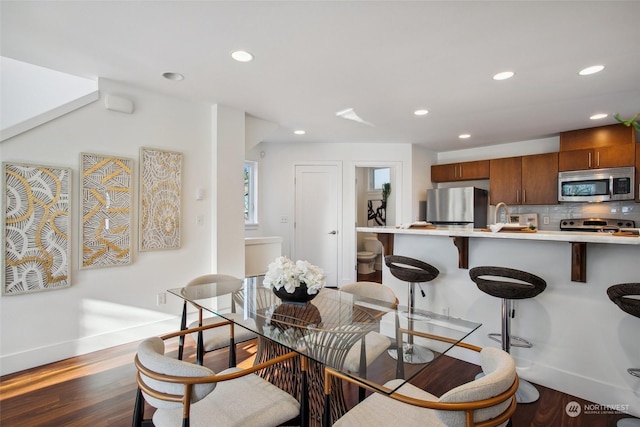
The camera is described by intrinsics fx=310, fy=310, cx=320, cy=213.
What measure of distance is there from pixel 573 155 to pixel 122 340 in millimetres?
5891

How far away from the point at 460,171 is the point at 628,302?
415 centimetres

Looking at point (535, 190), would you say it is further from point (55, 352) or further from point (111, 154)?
point (55, 352)

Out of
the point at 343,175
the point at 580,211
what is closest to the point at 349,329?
the point at 343,175

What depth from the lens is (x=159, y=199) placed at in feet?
10.5

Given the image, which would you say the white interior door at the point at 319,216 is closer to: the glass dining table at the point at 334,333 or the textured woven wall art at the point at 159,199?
the textured woven wall art at the point at 159,199

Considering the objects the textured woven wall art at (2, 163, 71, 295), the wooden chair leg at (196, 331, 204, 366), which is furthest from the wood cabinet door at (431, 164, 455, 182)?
the textured woven wall art at (2, 163, 71, 295)

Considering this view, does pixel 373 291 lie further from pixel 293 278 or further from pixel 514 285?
pixel 514 285

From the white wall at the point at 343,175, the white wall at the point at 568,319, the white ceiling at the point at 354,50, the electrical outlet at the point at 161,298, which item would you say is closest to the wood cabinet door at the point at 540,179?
the white ceiling at the point at 354,50

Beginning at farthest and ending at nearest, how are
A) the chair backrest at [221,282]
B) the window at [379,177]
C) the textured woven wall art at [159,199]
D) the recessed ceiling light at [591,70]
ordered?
the window at [379,177] < the textured woven wall art at [159,199] < the recessed ceiling light at [591,70] < the chair backrest at [221,282]

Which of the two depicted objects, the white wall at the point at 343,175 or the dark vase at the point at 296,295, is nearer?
the dark vase at the point at 296,295

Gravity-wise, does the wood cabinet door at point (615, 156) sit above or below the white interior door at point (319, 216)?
above

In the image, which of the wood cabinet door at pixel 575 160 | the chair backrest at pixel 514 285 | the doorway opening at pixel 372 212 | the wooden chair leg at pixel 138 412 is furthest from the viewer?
the doorway opening at pixel 372 212

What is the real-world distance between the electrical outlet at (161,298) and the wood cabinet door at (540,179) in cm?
505

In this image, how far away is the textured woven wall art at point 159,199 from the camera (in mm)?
3090
